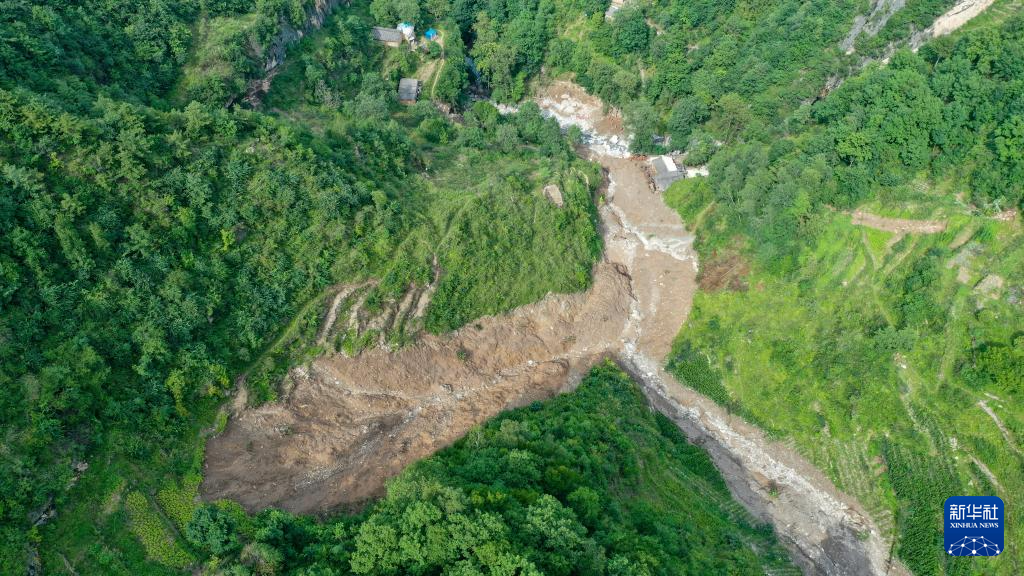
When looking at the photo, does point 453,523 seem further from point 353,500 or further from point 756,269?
point 756,269

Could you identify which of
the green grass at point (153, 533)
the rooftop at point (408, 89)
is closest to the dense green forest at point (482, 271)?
the green grass at point (153, 533)

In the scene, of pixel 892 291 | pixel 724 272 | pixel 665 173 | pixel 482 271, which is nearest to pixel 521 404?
pixel 482 271

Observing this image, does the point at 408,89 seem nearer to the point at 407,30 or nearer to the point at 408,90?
the point at 408,90

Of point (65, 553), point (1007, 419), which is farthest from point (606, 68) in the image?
point (65, 553)

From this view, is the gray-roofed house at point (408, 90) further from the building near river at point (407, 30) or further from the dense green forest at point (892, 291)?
the dense green forest at point (892, 291)

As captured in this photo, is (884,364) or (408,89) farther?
(408,89)

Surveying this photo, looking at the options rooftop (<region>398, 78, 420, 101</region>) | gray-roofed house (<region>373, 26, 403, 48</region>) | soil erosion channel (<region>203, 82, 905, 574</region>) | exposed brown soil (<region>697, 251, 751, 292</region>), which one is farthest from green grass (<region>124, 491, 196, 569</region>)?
gray-roofed house (<region>373, 26, 403, 48</region>)

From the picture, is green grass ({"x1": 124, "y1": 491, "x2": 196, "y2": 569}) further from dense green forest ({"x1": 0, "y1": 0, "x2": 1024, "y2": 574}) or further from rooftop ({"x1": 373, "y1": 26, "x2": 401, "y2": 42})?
rooftop ({"x1": 373, "y1": 26, "x2": 401, "y2": 42})
